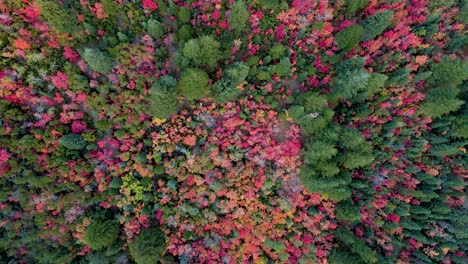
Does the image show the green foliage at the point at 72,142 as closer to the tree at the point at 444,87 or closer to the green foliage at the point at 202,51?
the green foliage at the point at 202,51

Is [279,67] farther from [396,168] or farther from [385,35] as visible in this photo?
[396,168]

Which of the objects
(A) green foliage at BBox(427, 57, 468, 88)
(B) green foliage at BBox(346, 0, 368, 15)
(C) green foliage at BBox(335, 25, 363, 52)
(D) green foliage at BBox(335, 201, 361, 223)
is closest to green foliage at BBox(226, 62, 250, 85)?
(C) green foliage at BBox(335, 25, 363, 52)

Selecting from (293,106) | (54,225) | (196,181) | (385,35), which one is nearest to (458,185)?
(385,35)

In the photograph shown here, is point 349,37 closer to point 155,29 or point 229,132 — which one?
point 229,132

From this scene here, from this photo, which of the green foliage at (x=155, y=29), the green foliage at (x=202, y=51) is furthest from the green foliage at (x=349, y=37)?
the green foliage at (x=155, y=29)

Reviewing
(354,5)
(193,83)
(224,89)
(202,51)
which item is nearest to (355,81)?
(354,5)
